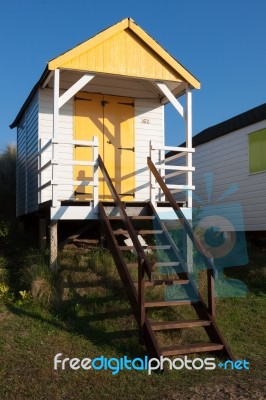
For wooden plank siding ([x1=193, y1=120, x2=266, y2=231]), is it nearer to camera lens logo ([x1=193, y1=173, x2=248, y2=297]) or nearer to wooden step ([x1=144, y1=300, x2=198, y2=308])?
camera lens logo ([x1=193, y1=173, x2=248, y2=297])

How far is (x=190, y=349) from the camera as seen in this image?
6008 millimetres

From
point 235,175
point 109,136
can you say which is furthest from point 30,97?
point 235,175

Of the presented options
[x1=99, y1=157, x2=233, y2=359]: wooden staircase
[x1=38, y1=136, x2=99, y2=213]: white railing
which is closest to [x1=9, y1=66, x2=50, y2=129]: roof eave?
[x1=38, y1=136, x2=99, y2=213]: white railing

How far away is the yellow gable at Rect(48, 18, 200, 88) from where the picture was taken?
881 cm

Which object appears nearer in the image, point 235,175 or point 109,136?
point 109,136

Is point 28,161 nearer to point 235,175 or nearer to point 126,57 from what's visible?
point 126,57

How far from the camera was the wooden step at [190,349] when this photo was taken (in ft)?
19.3

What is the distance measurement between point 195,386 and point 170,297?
2845 millimetres

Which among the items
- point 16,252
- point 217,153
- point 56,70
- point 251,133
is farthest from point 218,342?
point 217,153

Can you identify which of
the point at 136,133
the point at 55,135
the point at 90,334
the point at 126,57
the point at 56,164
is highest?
the point at 126,57

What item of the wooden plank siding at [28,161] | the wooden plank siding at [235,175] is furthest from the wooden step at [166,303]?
the wooden plank siding at [235,175]

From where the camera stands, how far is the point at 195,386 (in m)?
5.25

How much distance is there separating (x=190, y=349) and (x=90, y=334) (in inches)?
59.5

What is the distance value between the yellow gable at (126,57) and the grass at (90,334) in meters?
3.50
